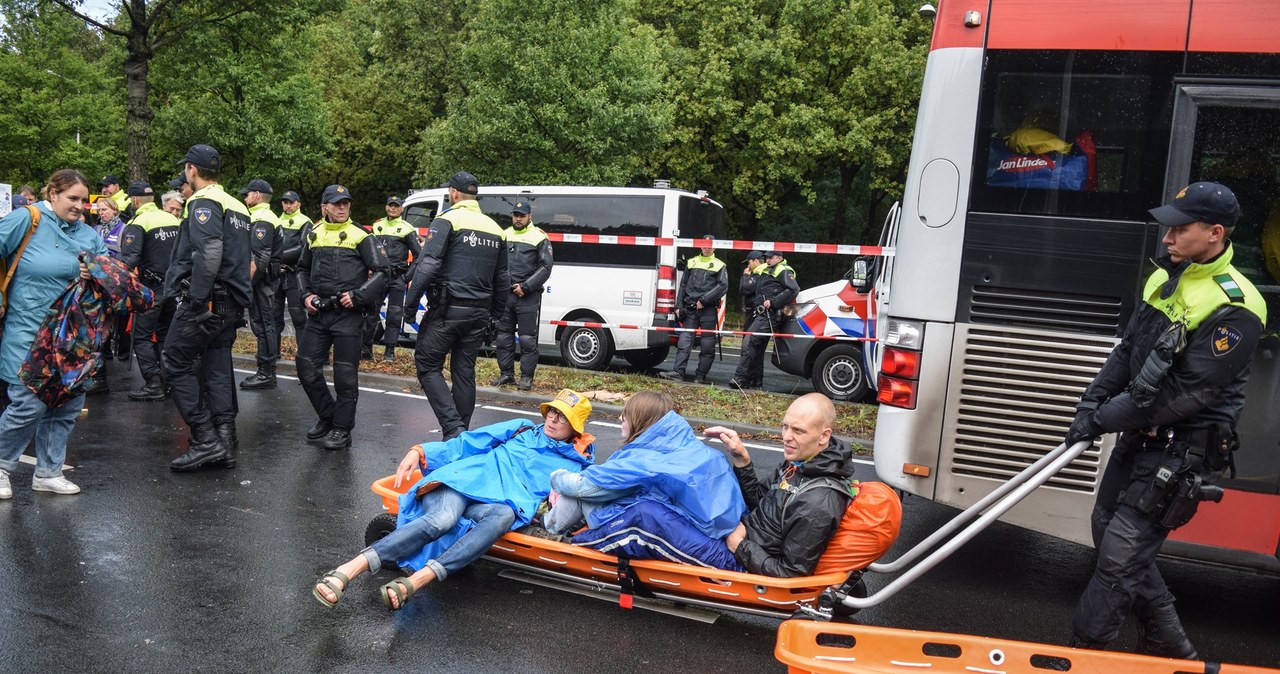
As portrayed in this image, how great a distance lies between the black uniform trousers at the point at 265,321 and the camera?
10164 mm

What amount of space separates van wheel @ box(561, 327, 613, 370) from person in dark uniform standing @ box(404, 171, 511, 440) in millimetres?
5880

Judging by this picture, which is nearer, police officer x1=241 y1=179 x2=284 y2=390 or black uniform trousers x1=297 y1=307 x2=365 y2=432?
black uniform trousers x1=297 y1=307 x2=365 y2=432

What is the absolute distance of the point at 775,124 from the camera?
25.6 meters

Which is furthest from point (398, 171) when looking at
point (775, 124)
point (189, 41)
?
point (189, 41)

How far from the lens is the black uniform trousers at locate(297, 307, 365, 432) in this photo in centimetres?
752

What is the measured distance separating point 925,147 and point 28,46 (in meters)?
32.4

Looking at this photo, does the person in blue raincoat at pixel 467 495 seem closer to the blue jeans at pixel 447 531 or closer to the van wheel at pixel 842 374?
the blue jeans at pixel 447 531

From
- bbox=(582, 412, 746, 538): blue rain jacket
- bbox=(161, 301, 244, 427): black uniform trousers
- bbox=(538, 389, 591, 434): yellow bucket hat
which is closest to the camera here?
bbox=(582, 412, 746, 538): blue rain jacket

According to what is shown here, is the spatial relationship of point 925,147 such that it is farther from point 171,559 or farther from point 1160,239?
point 171,559

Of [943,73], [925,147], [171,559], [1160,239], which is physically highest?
[943,73]

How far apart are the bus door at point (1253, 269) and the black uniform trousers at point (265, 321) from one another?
27.8ft

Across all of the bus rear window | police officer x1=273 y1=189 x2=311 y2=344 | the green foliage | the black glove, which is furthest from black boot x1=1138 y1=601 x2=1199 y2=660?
the green foliage

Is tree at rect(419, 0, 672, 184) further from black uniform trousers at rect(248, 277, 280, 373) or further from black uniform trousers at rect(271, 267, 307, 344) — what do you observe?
black uniform trousers at rect(248, 277, 280, 373)

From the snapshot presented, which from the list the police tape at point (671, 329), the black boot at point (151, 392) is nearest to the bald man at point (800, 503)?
the black boot at point (151, 392)
